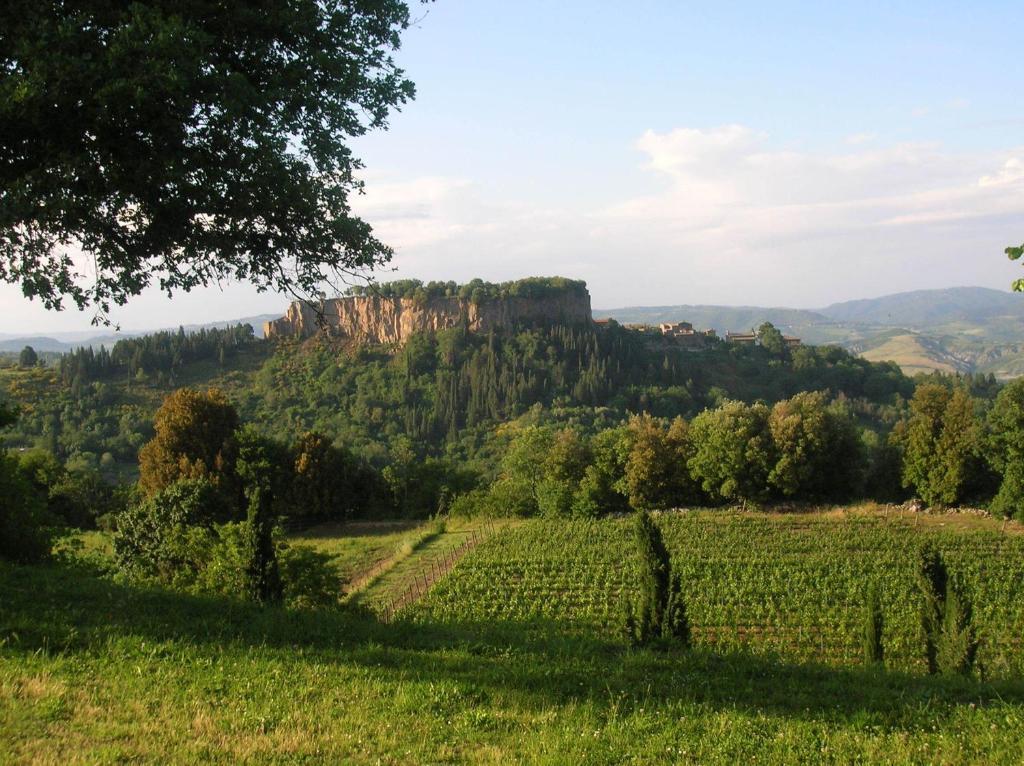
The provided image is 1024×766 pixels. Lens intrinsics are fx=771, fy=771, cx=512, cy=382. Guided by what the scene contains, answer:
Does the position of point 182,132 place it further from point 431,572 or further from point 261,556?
point 431,572

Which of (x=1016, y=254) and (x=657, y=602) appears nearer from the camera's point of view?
(x=1016, y=254)

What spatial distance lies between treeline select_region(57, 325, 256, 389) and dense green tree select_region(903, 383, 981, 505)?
82.6 meters

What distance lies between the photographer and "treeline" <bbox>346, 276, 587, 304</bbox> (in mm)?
121000

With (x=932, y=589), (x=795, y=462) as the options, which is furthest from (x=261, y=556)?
(x=795, y=462)

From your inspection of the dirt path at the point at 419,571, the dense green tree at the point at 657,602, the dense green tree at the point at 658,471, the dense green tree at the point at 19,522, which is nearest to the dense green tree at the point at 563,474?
the dense green tree at the point at 658,471

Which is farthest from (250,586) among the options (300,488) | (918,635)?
(300,488)

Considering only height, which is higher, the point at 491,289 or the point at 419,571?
the point at 491,289

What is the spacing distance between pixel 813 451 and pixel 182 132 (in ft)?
149

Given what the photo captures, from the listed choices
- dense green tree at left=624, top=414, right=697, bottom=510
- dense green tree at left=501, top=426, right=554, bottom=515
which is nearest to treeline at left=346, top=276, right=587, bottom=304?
dense green tree at left=501, top=426, right=554, bottom=515

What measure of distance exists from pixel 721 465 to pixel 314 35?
1704 inches

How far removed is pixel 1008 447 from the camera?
1657 inches

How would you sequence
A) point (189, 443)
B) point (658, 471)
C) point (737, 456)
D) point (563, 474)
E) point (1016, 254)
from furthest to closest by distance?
point (563, 474) < point (658, 471) < point (737, 456) < point (189, 443) < point (1016, 254)

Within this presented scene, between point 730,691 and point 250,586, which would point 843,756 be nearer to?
point 730,691

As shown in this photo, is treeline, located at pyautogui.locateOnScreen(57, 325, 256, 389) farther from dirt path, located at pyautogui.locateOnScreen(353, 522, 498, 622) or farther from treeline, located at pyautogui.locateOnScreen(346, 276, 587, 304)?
dirt path, located at pyautogui.locateOnScreen(353, 522, 498, 622)
